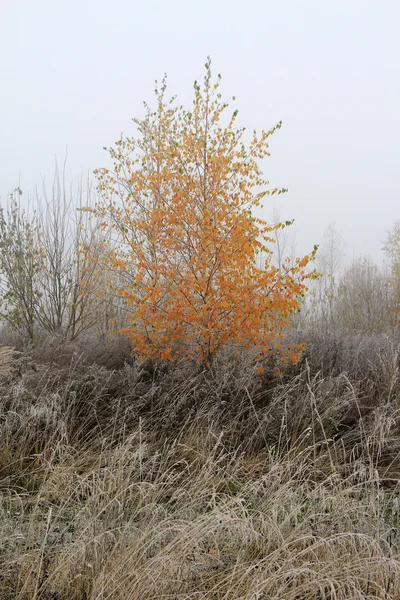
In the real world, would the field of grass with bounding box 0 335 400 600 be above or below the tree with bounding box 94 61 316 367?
below

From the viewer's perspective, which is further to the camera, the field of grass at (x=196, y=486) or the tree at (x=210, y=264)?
the tree at (x=210, y=264)

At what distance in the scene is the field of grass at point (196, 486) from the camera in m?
2.23

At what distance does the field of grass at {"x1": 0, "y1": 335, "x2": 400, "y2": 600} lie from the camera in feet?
7.30

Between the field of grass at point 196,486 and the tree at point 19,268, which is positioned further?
the tree at point 19,268

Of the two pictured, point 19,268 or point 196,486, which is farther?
point 19,268

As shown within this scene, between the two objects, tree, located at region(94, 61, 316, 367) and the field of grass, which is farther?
tree, located at region(94, 61, 316, 367)

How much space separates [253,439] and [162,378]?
145 cm

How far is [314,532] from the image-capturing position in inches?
99.2

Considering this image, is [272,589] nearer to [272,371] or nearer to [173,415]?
[173,415]

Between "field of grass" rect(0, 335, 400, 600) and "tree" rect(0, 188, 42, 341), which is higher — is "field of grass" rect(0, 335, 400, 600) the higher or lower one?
the lower one

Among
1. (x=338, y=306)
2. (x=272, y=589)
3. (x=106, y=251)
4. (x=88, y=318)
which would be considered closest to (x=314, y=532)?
(x=272, y=589)

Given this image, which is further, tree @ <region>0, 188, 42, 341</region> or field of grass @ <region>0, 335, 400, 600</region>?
tree @ <region>0, 188, 42, 341</region>

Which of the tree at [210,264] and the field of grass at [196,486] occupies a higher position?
the tree at [210,264]

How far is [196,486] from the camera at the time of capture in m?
3.39
